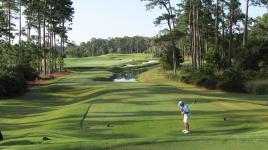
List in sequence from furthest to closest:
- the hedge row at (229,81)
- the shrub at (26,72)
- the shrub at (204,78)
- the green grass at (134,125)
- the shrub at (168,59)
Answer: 1. the shrub at (168,59)
2. the shrub at (26,72)
3. the shrub at (204,78)
4. the hedge row at (229,81)
5. the green grass at (134,125)

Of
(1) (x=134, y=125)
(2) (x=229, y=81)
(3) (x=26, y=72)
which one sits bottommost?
(1) (x=134, y=125)

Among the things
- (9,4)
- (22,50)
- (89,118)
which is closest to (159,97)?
(89,118)

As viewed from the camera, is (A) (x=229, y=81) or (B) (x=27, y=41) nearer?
(A) (x=229, y=81)

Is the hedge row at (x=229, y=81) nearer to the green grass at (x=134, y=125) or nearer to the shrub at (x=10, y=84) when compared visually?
the green grass at (x=134, y=125)

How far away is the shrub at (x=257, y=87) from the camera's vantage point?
143 ft

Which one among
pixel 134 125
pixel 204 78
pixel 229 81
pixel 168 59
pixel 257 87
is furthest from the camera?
pixel 168 59

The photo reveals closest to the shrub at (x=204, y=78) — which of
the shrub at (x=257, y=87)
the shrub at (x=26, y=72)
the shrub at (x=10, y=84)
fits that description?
the shrub at (x=257, y=87)

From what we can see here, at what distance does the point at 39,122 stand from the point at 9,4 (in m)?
44.2

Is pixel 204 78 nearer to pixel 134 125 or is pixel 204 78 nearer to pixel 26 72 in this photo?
pixel 26 72

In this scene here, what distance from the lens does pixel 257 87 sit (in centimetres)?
4388

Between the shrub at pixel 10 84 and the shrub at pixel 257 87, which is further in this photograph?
the shrub at pixel 10 84

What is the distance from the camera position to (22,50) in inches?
2650

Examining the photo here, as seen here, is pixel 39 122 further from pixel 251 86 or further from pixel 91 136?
pixel 251 86

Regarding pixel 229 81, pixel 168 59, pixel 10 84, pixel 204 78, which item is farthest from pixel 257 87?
pixel 168 59
